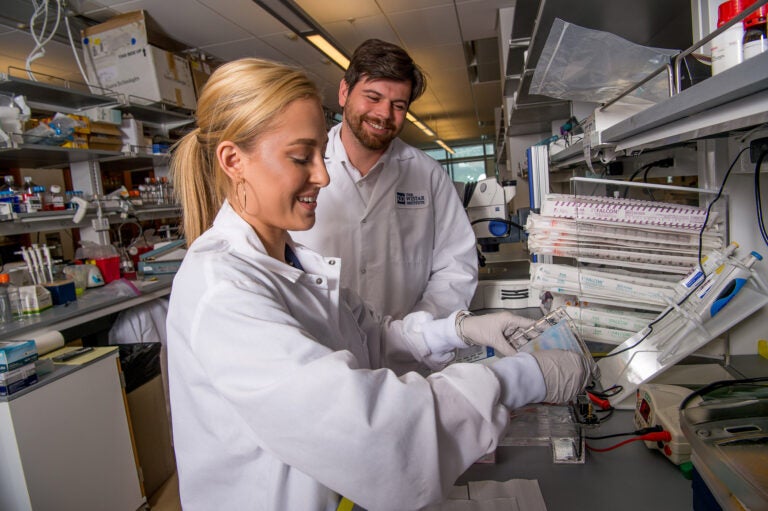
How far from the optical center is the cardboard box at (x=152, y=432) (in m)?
2.49

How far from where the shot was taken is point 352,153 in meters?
1.91

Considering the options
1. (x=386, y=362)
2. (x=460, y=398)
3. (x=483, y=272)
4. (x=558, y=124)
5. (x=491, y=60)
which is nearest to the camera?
(x=460, y=398)

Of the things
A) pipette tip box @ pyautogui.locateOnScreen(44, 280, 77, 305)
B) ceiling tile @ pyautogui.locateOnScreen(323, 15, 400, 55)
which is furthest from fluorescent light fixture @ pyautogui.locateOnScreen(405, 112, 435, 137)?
pipette tip box @ pyautogui.locateOnScreen(44, 280, 77, 305)

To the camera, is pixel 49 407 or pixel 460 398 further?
pixel 49 407

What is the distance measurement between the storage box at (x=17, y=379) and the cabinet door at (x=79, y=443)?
1.7 inches

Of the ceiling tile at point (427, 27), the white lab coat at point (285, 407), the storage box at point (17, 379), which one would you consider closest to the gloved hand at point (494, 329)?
the white lab coat at point (285, 407)

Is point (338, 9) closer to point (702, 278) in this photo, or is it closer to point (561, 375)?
point (702, 278)

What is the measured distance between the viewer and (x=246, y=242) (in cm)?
89

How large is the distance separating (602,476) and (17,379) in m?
2.02

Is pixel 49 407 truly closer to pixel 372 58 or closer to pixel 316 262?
pixel 316 262

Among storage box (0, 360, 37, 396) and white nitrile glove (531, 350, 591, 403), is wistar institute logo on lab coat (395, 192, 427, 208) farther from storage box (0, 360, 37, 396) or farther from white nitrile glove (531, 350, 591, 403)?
storage box (0, 360, 37, 396)

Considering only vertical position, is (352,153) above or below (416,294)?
above

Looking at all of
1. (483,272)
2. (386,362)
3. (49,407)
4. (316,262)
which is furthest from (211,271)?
(483,272)

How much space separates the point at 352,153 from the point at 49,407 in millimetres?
1607
